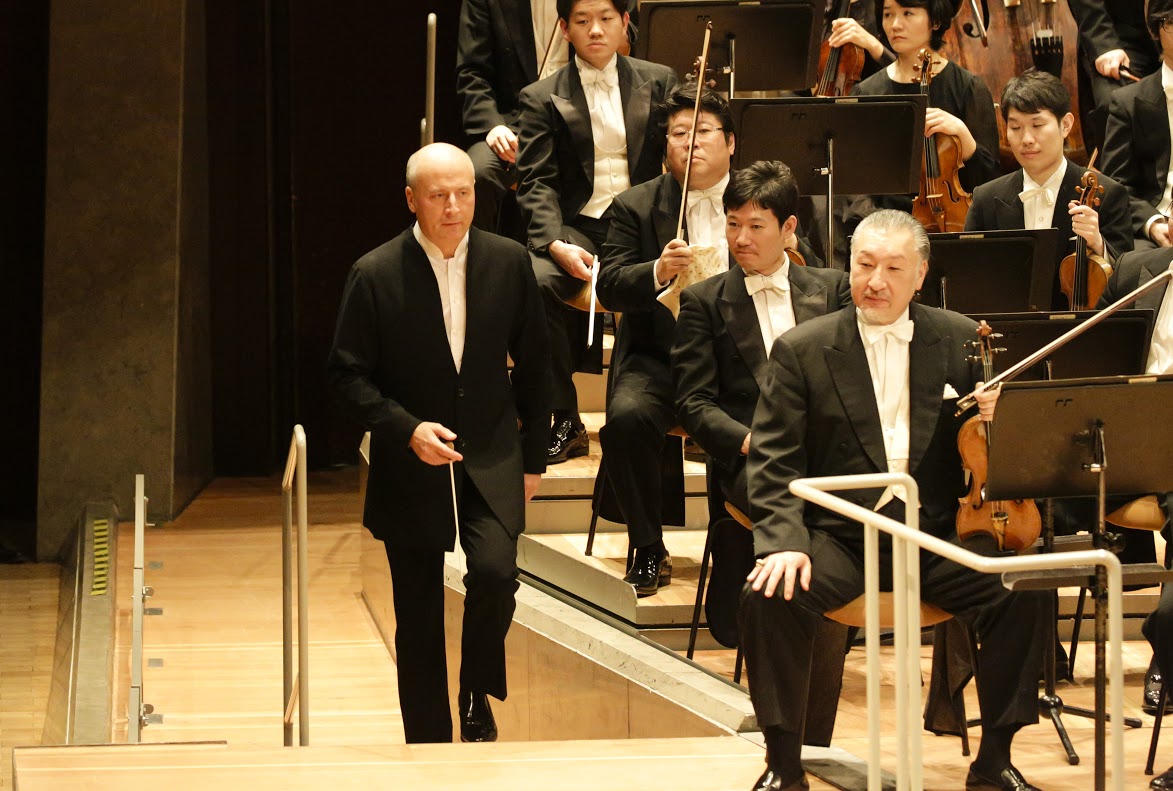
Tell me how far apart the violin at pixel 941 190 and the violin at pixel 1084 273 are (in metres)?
0.59

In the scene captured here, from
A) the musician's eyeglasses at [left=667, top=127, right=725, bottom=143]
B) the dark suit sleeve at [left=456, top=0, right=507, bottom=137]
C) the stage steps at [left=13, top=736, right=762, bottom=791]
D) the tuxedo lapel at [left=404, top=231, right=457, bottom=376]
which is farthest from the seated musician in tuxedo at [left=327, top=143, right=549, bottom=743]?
the dark suit sleeve at [left=456, top=0, right=507, bottom=137]

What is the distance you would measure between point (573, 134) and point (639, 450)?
3.45ft

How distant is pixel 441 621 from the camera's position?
397cm

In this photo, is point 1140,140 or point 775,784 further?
point 1140,140

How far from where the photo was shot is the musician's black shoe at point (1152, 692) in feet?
13.1

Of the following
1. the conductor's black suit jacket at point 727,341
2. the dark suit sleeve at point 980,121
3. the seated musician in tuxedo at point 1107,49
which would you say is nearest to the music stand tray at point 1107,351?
the conductor's black suit jacket at point 727,341

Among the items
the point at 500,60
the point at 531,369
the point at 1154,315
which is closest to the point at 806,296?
the point at 531,369

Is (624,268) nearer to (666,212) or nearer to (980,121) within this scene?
(666,212)

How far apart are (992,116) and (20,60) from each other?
4.91 metres

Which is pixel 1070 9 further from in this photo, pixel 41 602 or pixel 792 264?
pixel 41 602

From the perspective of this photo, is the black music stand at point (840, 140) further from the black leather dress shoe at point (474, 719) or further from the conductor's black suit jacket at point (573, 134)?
the black leather dress shoe at point (474, 719)

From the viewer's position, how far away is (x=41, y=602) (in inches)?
285

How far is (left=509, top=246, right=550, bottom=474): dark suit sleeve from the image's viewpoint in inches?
158

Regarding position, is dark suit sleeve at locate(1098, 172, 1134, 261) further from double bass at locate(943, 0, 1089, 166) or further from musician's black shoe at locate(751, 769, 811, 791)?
musician's black shoe at locate(751, 769, 811, 791)
